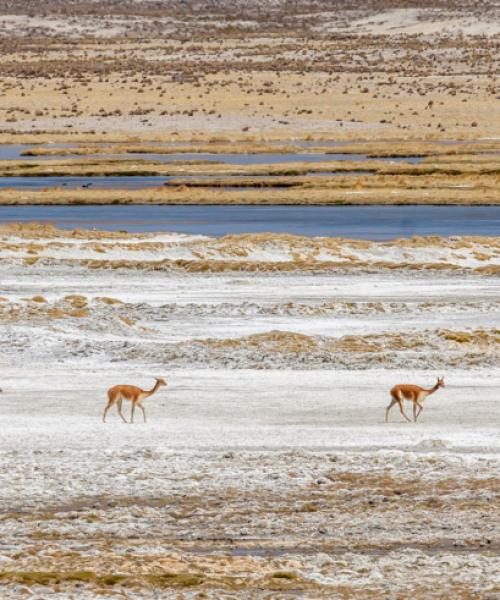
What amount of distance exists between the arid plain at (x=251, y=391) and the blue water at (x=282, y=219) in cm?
140

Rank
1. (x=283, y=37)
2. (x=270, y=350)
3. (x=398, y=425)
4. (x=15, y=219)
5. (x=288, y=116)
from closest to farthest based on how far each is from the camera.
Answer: (x=398, y=425)
(x=270, y=350)
(x=15, y=219)
(x=288, y=116)
(x=283, y=37)

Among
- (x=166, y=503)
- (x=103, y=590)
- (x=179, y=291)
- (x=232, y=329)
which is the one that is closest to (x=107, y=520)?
(x=166, y=503)

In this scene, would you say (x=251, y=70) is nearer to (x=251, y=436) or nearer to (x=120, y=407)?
(x=120, y=407)

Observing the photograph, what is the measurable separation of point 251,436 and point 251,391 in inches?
129

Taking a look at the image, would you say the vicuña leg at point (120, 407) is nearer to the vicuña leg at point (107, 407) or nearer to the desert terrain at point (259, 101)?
the vicuña leg at point (107, 407)

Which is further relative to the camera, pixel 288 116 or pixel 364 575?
pixel 288 116

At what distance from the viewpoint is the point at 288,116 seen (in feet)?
289

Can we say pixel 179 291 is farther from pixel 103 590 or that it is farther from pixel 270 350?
pixel 103 590

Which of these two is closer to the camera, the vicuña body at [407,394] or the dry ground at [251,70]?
the vicuña body at [407,394]

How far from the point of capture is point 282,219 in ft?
151

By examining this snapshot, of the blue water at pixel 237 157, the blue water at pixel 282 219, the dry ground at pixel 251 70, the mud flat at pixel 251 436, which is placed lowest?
the mud flat at pixel 251 436

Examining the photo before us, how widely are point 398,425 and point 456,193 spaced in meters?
33.8

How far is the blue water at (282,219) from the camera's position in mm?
42625

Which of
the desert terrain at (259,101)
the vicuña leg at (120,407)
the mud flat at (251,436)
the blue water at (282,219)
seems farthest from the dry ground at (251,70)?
the vicuña leg at (120,407)
